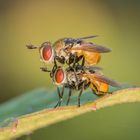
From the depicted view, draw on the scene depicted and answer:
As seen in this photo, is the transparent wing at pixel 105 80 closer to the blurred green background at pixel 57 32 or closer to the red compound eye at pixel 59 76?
the red compound eye at pixel 59 76

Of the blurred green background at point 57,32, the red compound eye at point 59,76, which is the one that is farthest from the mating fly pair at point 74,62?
the blurred green background at point 57,32

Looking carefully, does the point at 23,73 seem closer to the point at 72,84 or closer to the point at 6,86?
the point at 6,86

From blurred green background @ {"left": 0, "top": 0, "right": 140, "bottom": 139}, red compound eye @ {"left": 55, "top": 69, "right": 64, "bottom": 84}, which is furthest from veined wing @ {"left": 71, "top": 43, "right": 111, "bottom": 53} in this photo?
blurred green background @ {"left": 0, "top": 0, "right": 140, "bottom": 139}

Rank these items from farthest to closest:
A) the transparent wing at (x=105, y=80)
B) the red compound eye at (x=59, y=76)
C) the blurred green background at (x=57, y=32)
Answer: the blurred green background at (x=57, y=32), the red compound eye at (x=59, y=76), the transparent wing at (x=105, y=80)

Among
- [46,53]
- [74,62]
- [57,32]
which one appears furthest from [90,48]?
[57,32]

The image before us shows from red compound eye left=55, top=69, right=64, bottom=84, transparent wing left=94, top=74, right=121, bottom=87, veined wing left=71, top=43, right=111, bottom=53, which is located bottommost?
transparent wing left=94, top=74, right=121, bottom=87

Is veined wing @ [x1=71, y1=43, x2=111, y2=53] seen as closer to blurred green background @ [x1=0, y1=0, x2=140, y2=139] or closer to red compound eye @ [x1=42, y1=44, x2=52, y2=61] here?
red compound eye @ [x1=42, y1=44, x2=52, y2=61]

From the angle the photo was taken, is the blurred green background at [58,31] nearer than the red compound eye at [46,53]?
No

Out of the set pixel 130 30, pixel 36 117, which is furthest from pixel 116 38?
pixel 36 117
